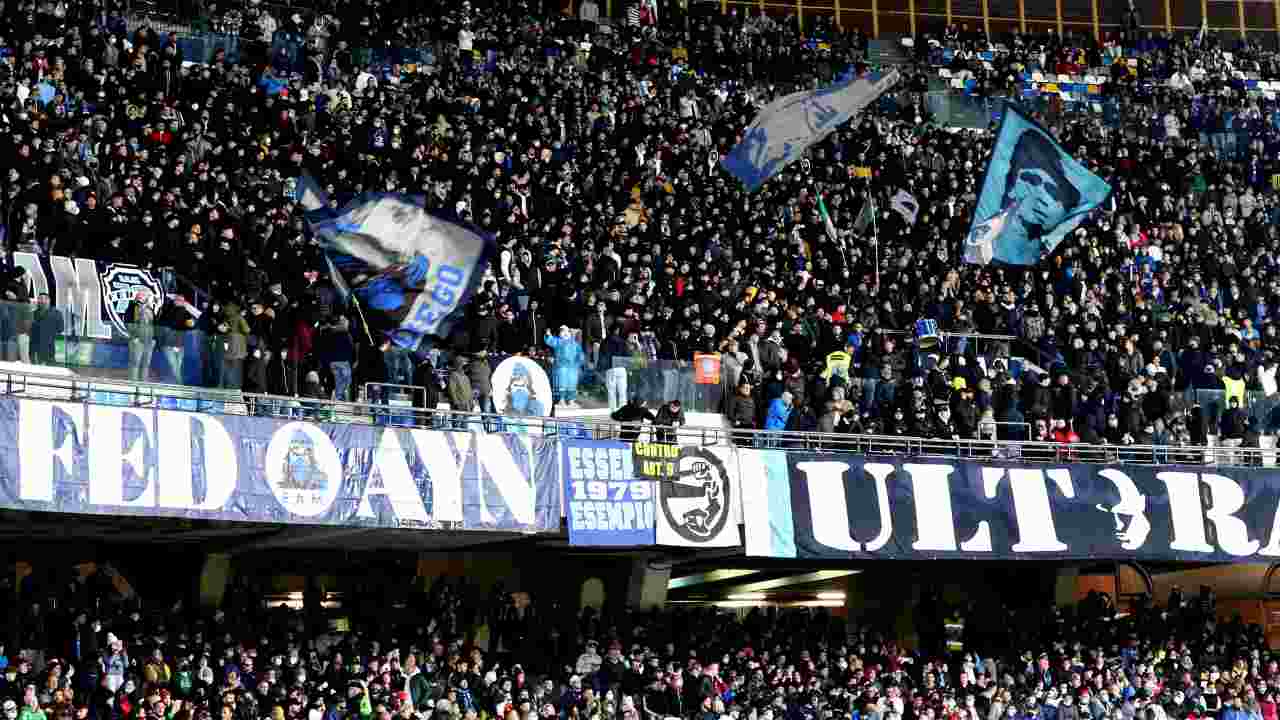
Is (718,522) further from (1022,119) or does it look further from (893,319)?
(1022,119)

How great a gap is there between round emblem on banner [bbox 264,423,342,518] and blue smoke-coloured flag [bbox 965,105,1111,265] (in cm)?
1263

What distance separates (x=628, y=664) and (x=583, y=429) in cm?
361

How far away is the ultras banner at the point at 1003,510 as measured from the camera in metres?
25.8

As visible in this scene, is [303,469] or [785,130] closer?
[303,469]

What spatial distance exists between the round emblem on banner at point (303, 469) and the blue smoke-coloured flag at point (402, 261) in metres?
2.51

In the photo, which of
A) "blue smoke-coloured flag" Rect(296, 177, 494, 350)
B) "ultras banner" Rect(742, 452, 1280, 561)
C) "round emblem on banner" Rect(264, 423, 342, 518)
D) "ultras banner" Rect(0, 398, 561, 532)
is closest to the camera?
"ultras banner" Rect(0, 398, 561, 532)

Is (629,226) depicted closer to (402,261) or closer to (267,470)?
(402,261)

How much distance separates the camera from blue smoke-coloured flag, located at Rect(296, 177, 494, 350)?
24562 mm

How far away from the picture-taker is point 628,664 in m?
26.3

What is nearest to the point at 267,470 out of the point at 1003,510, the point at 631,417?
the point at 631,417

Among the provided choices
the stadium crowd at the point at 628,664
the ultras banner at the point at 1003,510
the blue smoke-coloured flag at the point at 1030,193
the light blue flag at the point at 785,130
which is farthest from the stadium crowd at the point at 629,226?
the stadium crowd at the point at 628,664

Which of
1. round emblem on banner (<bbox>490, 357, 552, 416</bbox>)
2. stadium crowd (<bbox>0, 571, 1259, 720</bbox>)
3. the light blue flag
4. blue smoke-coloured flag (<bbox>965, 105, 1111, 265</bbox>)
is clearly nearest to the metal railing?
round emblem on banner (<bbox>490, 357, 552, 416</bbox>)

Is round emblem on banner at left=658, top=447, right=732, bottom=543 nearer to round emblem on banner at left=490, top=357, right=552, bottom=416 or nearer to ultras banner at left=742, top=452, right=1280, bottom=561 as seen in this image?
ultras banner at left=742, top=452, right=1280, bottom=561

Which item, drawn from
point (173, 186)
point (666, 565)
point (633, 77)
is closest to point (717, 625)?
point (666, 565)
